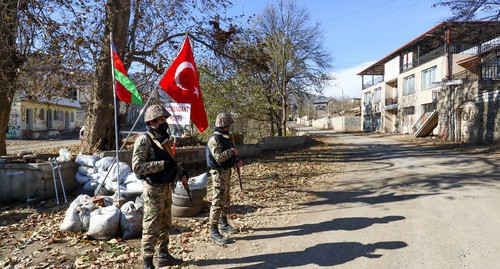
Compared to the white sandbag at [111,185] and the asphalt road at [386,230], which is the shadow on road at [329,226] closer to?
the asphalt road at [386,230]

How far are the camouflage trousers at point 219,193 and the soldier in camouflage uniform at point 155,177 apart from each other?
3.01 feet

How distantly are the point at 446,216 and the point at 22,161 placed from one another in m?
8.92

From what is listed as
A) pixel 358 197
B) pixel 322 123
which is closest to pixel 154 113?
pixel 358 197

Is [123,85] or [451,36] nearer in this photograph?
[123,85]

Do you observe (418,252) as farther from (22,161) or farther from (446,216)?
(22,161)

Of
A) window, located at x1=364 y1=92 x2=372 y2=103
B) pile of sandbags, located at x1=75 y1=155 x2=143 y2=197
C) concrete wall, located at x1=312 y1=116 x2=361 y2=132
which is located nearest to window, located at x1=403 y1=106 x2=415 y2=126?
window, located at x1=364 y1=92 x2=372 y2=103

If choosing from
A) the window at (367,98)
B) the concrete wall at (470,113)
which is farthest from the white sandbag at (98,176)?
the window at (367,98)

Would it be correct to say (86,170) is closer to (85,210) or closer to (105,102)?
(85,210)

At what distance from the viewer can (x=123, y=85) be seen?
253 inches

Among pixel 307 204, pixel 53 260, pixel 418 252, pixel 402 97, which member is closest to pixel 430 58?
pixel 402 97

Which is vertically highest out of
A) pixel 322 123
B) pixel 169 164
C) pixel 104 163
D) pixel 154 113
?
pixel 322 123

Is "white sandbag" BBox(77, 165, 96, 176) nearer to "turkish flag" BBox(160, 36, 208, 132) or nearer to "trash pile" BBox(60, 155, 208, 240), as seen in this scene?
"trash pile" BBox(60, 155, 208, 240)

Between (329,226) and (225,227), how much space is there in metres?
1.67

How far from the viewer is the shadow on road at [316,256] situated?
422 centimetres
